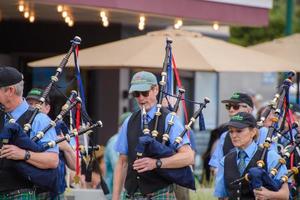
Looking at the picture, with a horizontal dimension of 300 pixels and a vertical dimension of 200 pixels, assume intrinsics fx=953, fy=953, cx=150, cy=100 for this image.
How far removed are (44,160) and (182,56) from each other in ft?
16.2

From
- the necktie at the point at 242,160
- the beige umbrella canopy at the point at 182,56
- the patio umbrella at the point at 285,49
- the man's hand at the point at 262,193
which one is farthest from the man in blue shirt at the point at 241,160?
the patio umbrella at the point at 285,49

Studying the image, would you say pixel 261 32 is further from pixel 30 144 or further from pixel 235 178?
pixel 30 144

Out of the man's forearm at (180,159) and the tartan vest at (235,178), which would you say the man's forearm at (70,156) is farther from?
the tartan vest at (235,178)

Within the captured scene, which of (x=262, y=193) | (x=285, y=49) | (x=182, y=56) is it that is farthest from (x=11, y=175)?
(x=285, y=49)

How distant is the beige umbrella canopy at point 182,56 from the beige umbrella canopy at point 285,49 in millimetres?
443

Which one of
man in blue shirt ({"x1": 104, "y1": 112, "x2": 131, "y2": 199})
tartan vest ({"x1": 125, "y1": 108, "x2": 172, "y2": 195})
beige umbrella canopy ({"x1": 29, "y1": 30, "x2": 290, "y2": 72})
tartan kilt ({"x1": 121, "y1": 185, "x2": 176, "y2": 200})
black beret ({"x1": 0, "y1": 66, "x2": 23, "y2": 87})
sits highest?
beige umbrella canopy ({"x1": 29, "y1": 30, "x2": 290, "y2": 72})

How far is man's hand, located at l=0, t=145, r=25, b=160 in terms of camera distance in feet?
23.5

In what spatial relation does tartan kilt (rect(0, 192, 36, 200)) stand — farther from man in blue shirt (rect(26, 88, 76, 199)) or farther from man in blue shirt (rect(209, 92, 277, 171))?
man in blue shirt (rect(209, 92, 277, 171))

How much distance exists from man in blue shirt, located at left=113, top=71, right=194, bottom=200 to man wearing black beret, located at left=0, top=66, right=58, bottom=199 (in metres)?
0.82

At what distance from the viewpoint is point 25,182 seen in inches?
A: 295

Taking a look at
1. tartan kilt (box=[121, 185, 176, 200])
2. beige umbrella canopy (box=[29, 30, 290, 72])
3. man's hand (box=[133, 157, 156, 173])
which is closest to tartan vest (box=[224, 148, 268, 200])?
tartan kilt (box=[121, 185, 176, 200])

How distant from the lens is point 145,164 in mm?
7727

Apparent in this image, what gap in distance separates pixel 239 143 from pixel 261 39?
2145 centimetres

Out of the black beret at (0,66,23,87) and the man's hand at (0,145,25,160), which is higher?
the black beret at (0,66,23,87)
